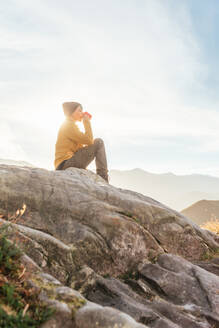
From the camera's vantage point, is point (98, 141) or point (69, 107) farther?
point (69, 107)

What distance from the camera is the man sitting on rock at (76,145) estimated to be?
10109mm

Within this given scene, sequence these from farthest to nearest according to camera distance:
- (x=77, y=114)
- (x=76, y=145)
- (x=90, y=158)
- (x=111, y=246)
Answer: (x=76, y=145) → (x=77, y=114) → (x=90, y=158) → (x=111, y=246)

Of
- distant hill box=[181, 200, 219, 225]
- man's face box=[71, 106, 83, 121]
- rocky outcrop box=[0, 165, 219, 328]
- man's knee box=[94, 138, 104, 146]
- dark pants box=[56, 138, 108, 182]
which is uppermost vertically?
man's face box=[71, 106, 83, 121]

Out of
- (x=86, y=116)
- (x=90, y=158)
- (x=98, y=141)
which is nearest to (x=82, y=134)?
(x=98, y=141)

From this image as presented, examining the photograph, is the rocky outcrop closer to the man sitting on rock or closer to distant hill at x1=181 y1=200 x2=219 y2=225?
the man sitting on rock

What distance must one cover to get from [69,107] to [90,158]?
204cm

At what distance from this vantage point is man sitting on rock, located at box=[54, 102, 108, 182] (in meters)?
10.1

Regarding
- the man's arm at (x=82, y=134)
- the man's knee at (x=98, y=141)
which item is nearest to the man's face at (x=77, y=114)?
the man's arm at (x=82, y=134)

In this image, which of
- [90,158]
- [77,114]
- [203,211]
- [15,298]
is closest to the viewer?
[15,298]

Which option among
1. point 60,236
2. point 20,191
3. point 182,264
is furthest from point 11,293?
point 182,264

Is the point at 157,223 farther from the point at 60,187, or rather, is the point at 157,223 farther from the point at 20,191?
the point at 20,191

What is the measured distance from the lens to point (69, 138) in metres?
10.3

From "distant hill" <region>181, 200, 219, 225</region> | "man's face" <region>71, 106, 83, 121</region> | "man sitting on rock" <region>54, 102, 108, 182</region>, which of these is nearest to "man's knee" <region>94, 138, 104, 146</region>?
"man sitting on rock" <region>54, 102, 108, 182</region>

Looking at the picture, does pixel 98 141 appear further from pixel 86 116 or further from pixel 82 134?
pixel 86 116
